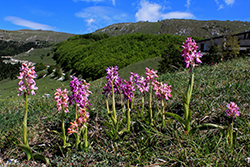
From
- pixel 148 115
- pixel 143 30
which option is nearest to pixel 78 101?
pixel 148 115

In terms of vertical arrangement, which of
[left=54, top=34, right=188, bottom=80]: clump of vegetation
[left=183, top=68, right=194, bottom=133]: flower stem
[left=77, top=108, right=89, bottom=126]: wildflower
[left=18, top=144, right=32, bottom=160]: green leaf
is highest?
[left=54, top=34, right=188, bottom=80]: clump of vegetation

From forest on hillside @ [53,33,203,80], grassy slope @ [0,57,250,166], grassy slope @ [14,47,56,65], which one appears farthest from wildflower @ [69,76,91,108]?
grassy slope @ [14,47,56,65]

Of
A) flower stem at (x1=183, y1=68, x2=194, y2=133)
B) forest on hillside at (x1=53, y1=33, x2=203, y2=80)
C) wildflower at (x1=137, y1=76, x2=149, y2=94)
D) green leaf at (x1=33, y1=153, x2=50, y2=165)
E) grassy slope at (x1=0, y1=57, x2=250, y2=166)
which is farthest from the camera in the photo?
forest on hillside at (x1=53, y1=33, x2=203, y2=80)

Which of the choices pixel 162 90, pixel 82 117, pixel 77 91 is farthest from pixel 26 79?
pixel 162 90

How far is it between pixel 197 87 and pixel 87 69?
15.6 metres

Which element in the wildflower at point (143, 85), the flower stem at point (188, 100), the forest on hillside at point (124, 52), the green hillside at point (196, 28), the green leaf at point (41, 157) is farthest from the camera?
the green hillside at point (196, 28)

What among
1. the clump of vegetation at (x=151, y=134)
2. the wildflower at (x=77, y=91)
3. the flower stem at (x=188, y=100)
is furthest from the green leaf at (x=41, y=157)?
the flower stem at (x=188, y=100)

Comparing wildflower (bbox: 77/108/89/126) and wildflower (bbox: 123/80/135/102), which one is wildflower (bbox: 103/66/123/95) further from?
wildflower (bbox: 77/108/89/126)

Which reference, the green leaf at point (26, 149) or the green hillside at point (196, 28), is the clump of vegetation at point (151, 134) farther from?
the green hillside at point (196, 28)

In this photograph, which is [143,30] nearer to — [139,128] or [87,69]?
[87,69]

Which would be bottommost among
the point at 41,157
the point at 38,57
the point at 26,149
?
the point at 41,157

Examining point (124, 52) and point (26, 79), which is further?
point (124, 52)

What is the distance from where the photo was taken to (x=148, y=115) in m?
2.45

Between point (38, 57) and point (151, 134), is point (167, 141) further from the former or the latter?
point (38, 57)
